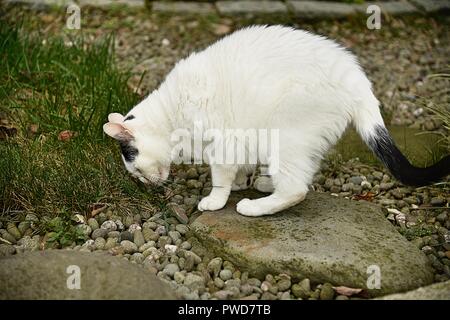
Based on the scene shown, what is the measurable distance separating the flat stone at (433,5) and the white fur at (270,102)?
339 cm

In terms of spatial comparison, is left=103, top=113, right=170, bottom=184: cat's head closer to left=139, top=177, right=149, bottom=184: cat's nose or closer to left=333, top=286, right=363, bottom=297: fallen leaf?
left=139, top=177, right=149, bottom=184: cat's nose

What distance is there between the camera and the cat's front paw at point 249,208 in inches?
118

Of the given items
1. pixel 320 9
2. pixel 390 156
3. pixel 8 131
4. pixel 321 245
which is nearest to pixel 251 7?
pixel 320 9

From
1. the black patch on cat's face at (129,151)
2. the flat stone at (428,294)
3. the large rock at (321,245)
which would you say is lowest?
the large rock at (321,245)

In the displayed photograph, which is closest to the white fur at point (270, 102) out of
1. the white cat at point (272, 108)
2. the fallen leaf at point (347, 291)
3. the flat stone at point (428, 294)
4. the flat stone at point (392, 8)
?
the white cat at point (272, 108)

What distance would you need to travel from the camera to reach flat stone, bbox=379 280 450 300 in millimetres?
2346

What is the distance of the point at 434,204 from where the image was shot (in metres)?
3.38

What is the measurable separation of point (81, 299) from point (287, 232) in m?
1.06

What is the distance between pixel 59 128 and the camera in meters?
3.57

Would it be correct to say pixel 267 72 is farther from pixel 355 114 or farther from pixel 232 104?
pixel 355 114

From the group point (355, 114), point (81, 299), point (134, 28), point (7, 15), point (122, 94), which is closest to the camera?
point (81, 299)

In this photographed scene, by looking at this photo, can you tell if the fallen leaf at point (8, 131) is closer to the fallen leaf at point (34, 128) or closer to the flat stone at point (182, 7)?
the fallen leaf at point (34, 128)

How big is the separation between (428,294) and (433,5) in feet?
14.3
